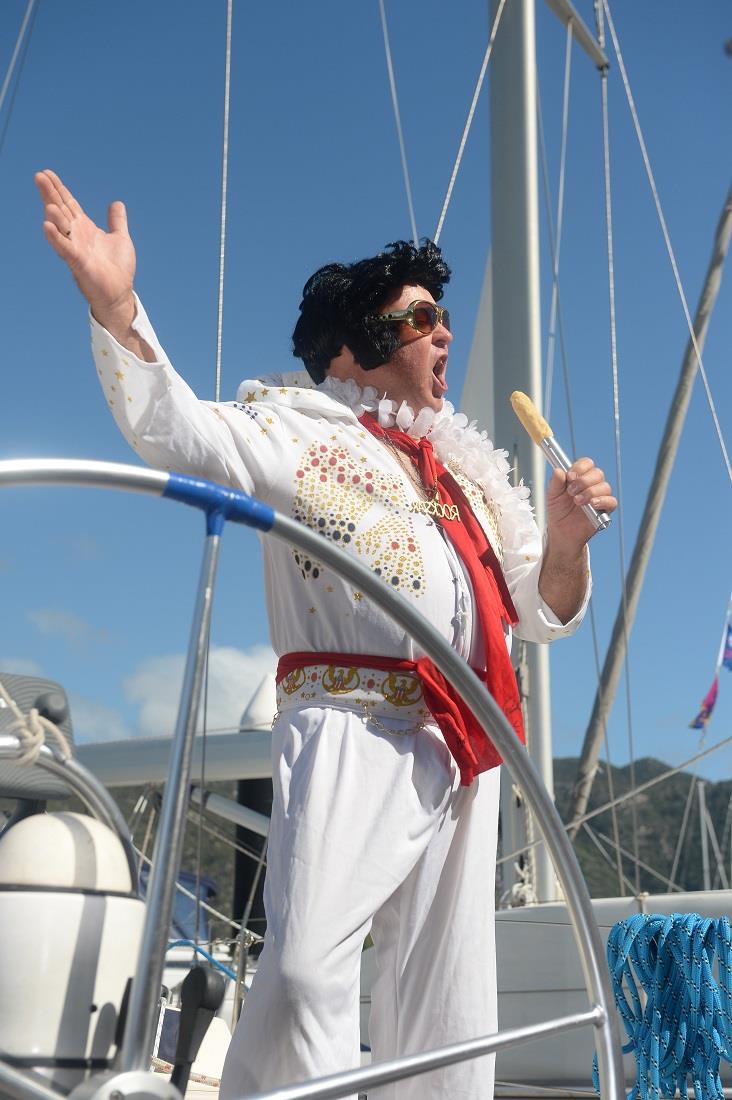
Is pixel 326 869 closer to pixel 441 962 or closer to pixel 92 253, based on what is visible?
pixel 441 962

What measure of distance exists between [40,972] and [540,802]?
1.87 feet

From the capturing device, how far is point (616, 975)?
2375 mm

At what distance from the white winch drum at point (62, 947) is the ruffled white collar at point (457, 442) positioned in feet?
3.20

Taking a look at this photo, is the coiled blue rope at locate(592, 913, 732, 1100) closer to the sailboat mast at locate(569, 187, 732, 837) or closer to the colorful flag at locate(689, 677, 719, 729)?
the sailboat mast at locate(569, 187, 732, 837)

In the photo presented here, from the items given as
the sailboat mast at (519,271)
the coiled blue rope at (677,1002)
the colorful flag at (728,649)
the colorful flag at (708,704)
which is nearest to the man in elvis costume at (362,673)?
the coiled blue rope at (677,1002)

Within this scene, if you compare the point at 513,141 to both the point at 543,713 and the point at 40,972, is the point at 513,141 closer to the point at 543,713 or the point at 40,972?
the point at 543,713

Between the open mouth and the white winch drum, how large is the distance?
3.52ft

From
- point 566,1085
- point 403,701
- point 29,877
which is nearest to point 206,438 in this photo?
point 403,701

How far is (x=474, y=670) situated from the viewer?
5.46 ft

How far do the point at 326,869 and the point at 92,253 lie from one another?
0.83m

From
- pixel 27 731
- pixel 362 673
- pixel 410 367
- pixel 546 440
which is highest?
pixel 410 367

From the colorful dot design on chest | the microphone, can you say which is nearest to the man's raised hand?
the colorful dot design on chest

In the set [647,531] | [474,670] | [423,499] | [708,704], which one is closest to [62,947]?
[474,670]

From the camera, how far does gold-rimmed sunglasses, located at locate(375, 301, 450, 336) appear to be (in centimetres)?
187
